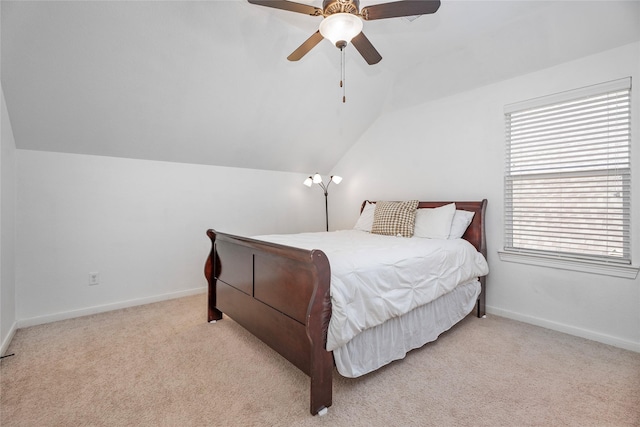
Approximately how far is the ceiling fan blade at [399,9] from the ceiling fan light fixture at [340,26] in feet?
0.46

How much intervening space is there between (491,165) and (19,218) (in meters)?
4.36

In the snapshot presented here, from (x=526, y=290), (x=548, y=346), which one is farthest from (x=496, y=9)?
(x=548, y=346)

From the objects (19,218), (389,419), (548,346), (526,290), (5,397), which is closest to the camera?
(389,419)

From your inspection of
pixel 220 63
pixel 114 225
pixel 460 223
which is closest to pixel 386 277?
pixel 460 223

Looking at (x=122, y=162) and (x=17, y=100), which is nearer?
(x=17, y=100)

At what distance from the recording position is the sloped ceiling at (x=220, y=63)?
6.66ft

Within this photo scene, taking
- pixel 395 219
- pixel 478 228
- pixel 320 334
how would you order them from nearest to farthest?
pixel 320 334 → pixel 478 228 → pixel 395 219

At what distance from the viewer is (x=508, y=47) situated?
8.46ft

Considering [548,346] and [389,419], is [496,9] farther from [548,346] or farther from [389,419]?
[389,419]

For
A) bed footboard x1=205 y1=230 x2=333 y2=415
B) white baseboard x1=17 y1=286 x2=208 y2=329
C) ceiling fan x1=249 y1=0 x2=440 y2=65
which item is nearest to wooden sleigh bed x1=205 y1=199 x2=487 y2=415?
bed footboard x1=205 y1=230 x2=333 y2=415

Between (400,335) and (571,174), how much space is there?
202 centimetres

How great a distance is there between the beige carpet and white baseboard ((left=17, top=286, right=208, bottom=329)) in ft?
0.53

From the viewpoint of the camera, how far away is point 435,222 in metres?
2.87

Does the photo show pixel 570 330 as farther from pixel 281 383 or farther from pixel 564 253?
pixel 281 383
